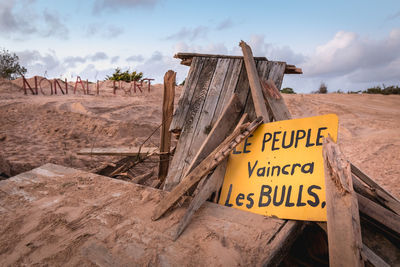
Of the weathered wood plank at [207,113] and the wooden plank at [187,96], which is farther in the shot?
the wooden plank at [187,96]

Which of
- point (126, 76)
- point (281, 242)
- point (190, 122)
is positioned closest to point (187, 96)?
point (190, 122)

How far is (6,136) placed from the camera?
639 cm

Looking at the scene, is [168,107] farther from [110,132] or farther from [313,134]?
[110,132]

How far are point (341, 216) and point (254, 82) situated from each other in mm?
1523

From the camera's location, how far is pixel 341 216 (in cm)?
133

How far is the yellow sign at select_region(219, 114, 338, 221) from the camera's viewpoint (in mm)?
1692

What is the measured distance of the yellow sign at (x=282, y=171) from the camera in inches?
66.6

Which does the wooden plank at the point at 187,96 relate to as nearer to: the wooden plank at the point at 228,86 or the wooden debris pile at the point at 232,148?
the wooden debris pile at the point at 232,148

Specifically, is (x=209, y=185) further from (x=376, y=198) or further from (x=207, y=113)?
(x=376, y=198)

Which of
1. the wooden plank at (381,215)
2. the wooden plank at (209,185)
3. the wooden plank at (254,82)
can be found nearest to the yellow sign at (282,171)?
the wooden plank at (209,185)

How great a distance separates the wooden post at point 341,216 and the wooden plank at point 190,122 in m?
1.45

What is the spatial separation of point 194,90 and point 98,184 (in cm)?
152

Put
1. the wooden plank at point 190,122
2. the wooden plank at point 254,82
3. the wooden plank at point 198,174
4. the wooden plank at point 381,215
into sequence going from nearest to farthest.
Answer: the wooden plank at point 381,215, the wooden plank at point 198,174, the wooden plank at point 254,82, the wooden plank at point 190,122

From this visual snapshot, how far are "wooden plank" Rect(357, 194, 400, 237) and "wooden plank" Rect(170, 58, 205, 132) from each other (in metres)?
1.86
